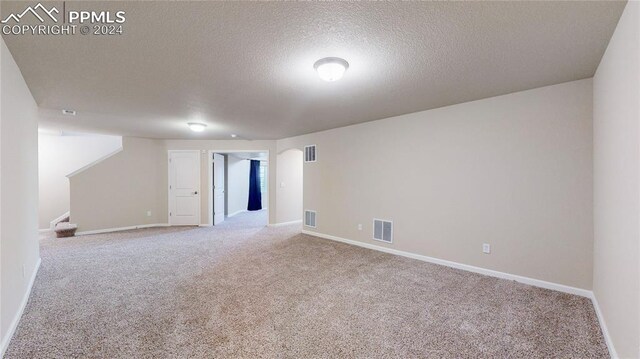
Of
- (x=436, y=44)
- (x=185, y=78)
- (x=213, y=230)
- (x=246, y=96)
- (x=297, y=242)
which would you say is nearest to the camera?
Result: (x=436, y=44)

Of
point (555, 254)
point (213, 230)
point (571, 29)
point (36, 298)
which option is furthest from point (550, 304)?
point (213, 230)

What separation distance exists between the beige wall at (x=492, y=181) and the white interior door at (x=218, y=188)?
13.2 feet

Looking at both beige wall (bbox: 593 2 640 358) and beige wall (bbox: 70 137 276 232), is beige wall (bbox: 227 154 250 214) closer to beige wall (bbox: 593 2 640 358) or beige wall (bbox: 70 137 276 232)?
beige wall (bbox: 70 137 276 232)

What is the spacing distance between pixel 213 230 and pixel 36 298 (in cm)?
350

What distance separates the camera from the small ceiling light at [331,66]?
7.10 ft

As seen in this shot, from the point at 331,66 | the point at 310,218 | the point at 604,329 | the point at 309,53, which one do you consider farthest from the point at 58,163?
the point at 604,329

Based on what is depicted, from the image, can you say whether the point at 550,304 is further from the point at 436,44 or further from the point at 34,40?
the point at 34,40

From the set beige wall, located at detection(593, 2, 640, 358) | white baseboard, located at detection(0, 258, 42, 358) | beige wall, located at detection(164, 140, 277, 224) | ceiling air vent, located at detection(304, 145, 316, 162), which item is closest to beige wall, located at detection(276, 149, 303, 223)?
beige wall, located at detection(164, 140, 277, 224)

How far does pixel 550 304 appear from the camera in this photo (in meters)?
2.52

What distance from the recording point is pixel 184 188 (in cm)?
673

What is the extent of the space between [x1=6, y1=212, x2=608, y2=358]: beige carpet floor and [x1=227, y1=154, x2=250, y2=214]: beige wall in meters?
4.59

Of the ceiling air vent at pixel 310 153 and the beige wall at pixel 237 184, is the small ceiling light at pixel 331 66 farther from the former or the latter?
the beige wall at pixel 237 184

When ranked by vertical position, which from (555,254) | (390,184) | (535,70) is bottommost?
(555,254)

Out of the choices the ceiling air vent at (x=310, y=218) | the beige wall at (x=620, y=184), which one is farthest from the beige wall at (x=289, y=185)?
the beige wall at (x=620, y=184)
